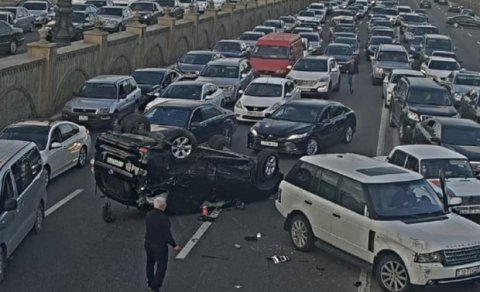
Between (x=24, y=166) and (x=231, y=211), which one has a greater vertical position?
(x=24, y=166)

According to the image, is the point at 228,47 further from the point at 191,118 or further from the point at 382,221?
the point at 382,221

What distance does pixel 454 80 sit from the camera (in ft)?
110

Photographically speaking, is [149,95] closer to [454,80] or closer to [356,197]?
[454,80]

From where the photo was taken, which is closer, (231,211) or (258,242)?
(258,242)

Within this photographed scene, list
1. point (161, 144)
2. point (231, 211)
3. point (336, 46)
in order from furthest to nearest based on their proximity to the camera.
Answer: point (336, 46) → point (231, 211) → point (161, 144)

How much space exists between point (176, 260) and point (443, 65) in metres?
26.2

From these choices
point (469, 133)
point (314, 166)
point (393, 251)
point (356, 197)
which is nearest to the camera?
point (393, 251)

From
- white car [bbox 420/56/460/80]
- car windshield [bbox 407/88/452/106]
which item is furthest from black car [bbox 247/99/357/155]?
white car [bbox 420/56/460/80]

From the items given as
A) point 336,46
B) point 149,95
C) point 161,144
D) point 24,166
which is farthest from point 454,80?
point 24,166

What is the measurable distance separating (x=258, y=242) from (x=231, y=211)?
207 centimetres

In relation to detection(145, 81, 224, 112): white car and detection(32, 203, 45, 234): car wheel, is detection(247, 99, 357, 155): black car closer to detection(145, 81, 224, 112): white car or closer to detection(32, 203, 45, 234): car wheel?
detection(145, 81, 224, 112): white car

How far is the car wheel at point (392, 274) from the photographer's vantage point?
12.5 metres

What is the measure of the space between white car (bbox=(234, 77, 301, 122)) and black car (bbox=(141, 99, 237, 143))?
380cm

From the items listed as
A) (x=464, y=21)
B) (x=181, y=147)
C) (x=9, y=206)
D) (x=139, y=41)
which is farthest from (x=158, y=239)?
(x=464, y=21)
